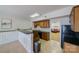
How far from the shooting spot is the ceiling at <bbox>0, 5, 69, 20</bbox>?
4.39ft

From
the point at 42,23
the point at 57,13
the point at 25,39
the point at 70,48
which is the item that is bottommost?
the point at 70,48

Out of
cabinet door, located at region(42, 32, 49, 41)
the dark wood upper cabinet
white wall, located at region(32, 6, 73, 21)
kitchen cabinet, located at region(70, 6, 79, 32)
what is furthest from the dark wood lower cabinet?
kitchen cabinet, located at region(70, 6, 79, 32)

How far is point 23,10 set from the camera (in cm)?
137

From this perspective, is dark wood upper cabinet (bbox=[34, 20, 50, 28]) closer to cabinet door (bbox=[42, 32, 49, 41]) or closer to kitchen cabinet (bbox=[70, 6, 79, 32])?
cabinet door (bbox=[42, 32, 49, 41])

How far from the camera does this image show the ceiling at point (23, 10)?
134 cm

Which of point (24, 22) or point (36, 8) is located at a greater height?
point (36, 8)

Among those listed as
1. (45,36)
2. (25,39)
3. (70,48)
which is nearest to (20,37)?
(25,39)

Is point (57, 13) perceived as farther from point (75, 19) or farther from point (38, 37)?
point (38, 37)

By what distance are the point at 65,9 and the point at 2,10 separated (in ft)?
3.02

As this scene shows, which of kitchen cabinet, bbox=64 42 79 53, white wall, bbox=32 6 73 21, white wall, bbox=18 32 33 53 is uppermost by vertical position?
white wall, bbox=32 6 73 21
